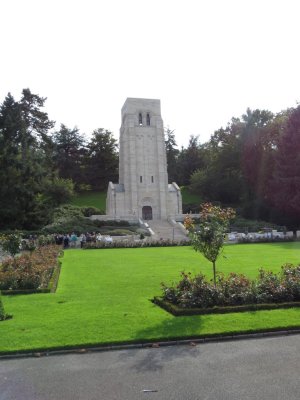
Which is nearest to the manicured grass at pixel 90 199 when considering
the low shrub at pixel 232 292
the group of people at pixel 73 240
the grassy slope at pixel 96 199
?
the grassy slope at pixel 96 199

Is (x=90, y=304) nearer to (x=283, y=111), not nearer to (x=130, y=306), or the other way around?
(x=130, y=306)

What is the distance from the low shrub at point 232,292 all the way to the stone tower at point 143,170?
1709 inches

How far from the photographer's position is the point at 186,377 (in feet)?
20.2

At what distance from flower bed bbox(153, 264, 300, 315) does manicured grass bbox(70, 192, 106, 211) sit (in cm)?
5904

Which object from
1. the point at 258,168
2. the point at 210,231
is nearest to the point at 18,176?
the point at 258,168

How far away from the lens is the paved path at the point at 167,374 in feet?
18.5

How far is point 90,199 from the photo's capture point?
75.1 meters

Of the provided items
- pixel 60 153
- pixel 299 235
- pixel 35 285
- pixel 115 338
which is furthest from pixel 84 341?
pixel 60 153

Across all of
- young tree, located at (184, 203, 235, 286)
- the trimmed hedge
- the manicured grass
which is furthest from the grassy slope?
the trimmed hedge

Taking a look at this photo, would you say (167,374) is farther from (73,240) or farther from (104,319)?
(73,240)

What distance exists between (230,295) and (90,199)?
65901 mm

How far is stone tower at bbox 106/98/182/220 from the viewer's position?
55375 millimetres

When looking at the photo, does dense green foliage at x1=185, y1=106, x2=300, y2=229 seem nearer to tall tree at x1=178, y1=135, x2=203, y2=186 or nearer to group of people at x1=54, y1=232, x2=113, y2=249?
tall tree at x1=178, y1=135, x2=203, y2=186

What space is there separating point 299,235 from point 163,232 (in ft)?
45.3
